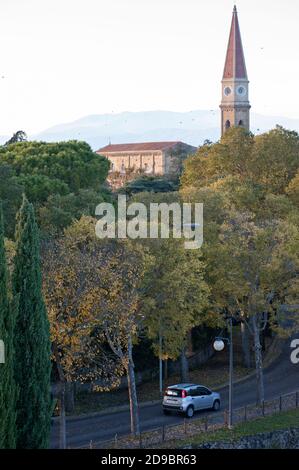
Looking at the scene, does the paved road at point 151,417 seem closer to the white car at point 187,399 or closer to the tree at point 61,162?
the white car at point 187,399

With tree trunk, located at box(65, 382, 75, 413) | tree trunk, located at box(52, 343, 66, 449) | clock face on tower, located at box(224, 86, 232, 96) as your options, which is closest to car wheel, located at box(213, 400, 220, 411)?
tree trunk, located at box(65, 382, 75, 413)

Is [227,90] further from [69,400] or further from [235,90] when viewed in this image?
[69,400]

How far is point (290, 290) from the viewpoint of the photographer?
40.6 meters

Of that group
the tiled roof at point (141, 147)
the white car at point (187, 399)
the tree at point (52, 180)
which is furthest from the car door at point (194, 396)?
the tiled roof at point (141, 147)

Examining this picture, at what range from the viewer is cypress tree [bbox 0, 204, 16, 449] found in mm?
25641

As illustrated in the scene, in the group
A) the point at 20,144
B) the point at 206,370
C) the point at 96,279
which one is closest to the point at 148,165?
the point at 20,144

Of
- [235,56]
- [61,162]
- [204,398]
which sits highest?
[235,56]

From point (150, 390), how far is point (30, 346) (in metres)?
17.2

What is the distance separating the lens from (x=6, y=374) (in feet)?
85.6

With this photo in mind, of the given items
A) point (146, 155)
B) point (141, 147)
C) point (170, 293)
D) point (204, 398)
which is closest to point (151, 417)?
point (204, 398)

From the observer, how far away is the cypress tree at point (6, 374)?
25.6 metres

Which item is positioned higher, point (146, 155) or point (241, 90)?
point (241, 90)

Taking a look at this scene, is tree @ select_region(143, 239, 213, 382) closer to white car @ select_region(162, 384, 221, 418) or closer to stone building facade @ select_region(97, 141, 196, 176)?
white car @ select_region(162, 384, 221, 418)

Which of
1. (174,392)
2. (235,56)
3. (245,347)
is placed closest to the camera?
(174,392)
